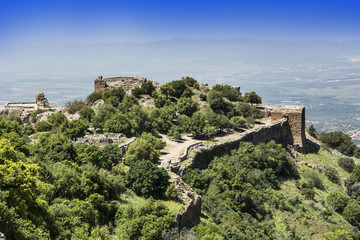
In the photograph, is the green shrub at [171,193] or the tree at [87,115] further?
the tree at [87,115]

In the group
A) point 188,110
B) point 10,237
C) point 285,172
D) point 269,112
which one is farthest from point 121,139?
point 269,112

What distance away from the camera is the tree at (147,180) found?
69.7ft

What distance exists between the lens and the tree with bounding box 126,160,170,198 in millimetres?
21234

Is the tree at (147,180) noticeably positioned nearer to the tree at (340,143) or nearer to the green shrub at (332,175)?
the green shrub at (332,175)

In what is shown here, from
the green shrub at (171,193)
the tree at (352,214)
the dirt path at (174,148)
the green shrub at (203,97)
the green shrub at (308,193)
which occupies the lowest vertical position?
the tree at (352,214)

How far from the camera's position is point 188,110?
4172 centimetres

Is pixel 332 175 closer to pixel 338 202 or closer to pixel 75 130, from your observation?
pixel 338 202

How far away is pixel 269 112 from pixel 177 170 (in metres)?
24.1

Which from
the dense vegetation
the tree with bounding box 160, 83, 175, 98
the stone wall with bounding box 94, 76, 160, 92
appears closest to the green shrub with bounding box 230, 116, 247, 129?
the dense vegetation

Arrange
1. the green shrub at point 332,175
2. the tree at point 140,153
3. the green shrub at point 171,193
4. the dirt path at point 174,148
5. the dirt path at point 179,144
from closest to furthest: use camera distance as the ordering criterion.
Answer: the green shrub at point 171,193 < the tree at point 140,153 < the dirt path at point 174,148 < the dirt path at point 179,144 < the green shrub at point 332,175

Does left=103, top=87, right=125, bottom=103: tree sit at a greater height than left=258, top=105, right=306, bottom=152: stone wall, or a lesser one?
greater

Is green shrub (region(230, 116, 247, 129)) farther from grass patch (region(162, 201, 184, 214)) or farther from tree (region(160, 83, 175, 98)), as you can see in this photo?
grass patch (region(162, 201, 184, 214))

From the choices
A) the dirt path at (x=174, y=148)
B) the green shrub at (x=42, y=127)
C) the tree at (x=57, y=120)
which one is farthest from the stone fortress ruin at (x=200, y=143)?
the green shrub at (x=42, y=127)

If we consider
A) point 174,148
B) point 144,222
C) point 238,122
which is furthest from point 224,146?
point 144,222
